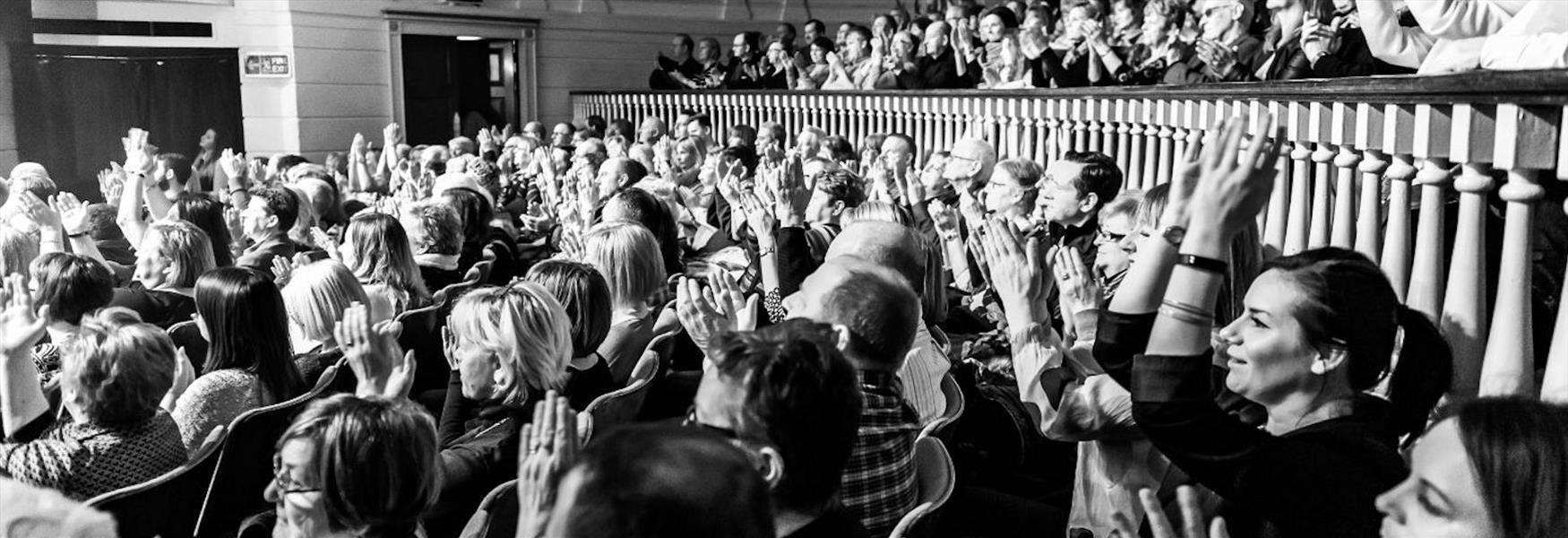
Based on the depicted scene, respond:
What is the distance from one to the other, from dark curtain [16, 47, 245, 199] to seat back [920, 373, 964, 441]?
1096 centimetres

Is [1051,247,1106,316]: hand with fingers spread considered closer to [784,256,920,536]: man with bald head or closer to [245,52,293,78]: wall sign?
[784,256,920,536]: man with bald head

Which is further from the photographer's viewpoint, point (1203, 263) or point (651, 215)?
point (651, 215)

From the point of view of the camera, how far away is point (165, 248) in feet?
14.0

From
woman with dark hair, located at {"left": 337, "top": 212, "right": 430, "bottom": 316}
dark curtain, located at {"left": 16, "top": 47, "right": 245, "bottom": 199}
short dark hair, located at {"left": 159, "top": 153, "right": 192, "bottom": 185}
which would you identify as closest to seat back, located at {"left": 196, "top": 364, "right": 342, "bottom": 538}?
woman with dark hair, located at {"left": 337, "top": 212, "right": 430, "bottom": 316}

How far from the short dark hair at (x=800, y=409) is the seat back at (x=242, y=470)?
49.2 inches

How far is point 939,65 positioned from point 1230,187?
8.28 meters

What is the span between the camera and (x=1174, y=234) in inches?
71.4

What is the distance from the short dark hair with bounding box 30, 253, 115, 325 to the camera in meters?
3.43

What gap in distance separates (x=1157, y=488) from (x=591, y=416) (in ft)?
3.56

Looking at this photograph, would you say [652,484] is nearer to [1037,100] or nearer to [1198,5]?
[1037,100]

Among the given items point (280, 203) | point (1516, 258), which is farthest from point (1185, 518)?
point (280, 203)

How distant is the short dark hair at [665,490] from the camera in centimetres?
117

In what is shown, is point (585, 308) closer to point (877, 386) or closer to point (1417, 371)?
point (877, 386)

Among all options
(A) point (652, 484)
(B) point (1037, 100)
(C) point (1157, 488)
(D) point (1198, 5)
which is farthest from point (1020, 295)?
(D) point (1198, 5)
